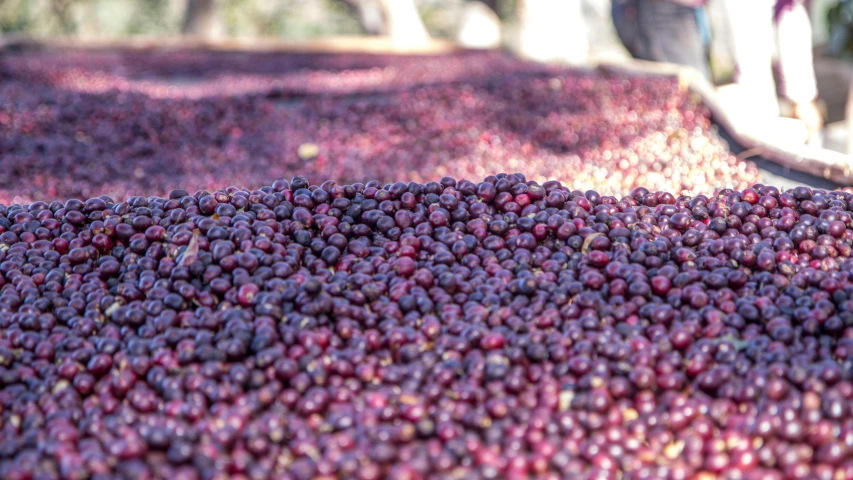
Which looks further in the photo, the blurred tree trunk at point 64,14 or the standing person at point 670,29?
the blurred tree trunk at point 64,14

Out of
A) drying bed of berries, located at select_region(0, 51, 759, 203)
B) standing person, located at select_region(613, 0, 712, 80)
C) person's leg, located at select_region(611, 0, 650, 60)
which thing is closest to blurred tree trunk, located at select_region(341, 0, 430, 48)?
person's leg, located at select_region(611, 0, 650, 60)

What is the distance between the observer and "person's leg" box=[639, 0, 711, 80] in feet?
18.0

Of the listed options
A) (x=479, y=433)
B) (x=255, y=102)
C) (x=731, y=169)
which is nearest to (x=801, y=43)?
(x=731, y=169)

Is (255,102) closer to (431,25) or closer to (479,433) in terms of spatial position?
(479,433)

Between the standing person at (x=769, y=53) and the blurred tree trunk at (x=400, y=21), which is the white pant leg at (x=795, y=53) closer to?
the standing person at (x=769, y=53)

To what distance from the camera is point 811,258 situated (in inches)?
72.1

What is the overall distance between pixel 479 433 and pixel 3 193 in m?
2.66

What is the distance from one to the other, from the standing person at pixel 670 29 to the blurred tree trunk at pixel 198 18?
7269 millimetres

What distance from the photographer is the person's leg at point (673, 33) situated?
18.0ft

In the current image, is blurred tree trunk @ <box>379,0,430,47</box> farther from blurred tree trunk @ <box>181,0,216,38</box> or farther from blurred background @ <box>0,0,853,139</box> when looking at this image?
blurred tree trunk @ <box>181,0,216,38</box>

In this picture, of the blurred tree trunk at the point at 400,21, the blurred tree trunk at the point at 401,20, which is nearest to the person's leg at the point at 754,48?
the blurred tree trunk at the point at 400,21

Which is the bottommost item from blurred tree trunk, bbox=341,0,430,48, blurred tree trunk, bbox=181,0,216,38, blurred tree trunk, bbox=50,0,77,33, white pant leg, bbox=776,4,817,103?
white pant leg, bbox=776,4,817,103

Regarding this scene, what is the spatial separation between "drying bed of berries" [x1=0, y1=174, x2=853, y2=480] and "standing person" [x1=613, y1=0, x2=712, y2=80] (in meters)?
3.74

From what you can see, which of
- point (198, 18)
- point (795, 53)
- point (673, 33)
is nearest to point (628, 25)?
point (673, 33)
